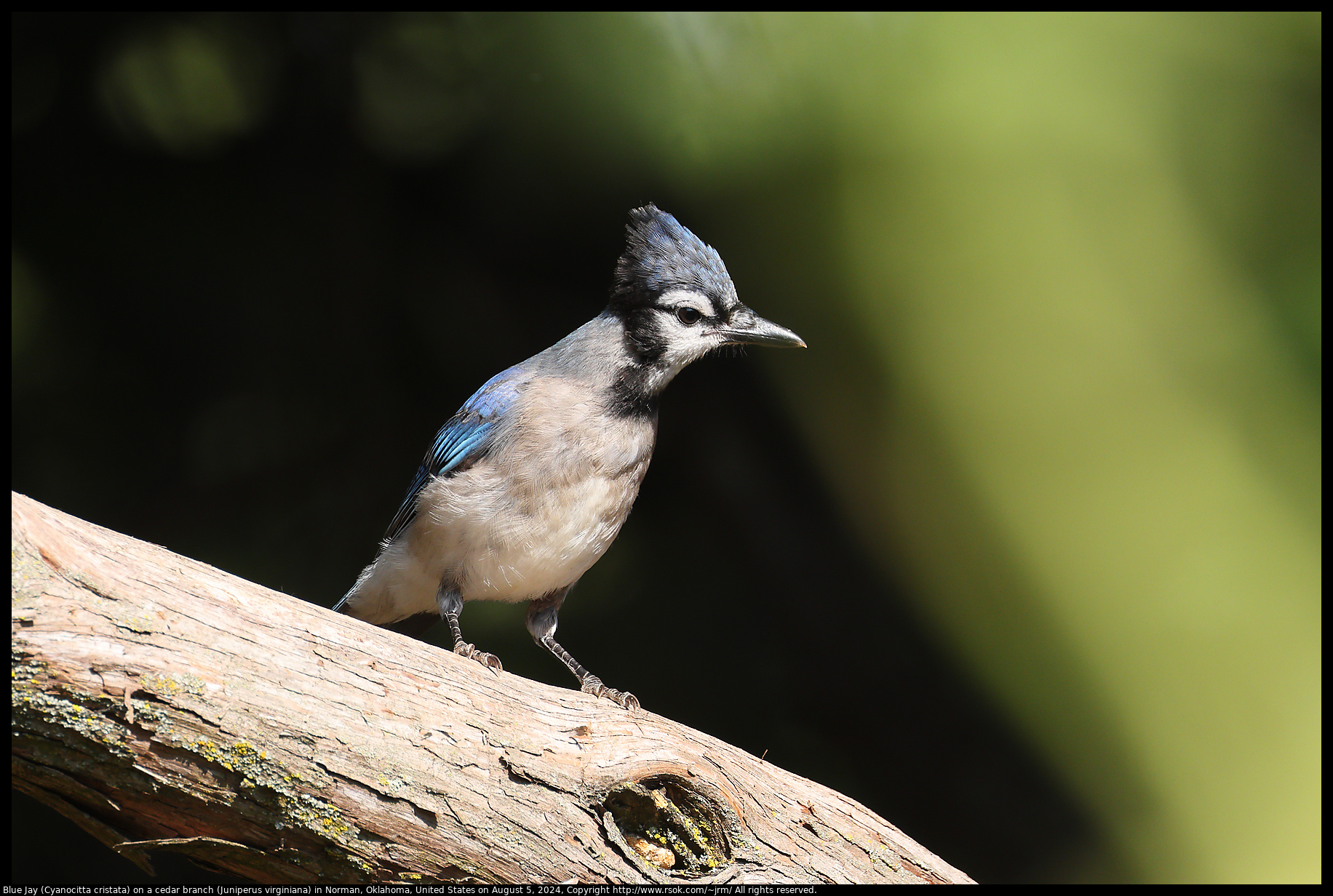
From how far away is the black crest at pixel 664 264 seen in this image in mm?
2488

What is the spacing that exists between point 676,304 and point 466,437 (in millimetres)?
686

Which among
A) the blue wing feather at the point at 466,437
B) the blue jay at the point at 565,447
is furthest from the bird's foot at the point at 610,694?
the blue wing feather at the point at 466,437

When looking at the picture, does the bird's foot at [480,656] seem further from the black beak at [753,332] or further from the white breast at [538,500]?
the black beak at [753,332]

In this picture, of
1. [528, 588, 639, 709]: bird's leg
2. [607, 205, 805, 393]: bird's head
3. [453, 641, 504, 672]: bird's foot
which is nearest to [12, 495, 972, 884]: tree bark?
[453, 641, 504, 672]: bird's foot

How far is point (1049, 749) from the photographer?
294 centimetres

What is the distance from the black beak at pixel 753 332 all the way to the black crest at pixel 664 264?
0.05 meters

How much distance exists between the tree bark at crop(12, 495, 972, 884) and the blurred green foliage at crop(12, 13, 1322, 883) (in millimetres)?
1292

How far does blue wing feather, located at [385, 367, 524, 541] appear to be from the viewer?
2.48 meters

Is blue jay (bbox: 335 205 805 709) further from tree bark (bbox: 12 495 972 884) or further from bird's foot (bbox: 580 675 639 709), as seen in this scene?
tree bark (bbox: 12 495 972 884)

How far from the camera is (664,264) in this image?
250cm

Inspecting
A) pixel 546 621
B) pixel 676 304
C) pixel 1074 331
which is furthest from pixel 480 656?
pixel 1074 331

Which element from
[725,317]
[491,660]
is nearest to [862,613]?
[725,317]

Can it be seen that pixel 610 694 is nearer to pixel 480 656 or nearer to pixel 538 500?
pixel 480 656

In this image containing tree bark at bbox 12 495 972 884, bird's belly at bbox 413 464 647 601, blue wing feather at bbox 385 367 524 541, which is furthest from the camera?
blue wing feather at bbox 385 367 524 541
